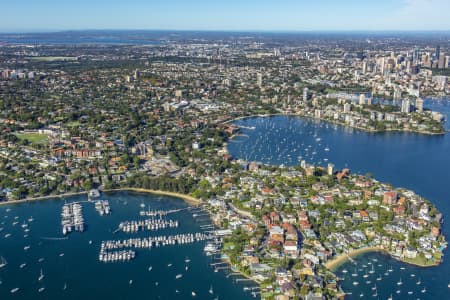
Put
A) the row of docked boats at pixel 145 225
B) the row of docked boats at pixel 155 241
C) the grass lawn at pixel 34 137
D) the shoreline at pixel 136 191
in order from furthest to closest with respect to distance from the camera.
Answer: the grass lawn at pixel 34 137 < the shoreline at pixel 136 191 < the row of docked boats at pixel 145 225 < the row of docked boats at pixel 155 241

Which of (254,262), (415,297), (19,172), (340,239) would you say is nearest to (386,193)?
(340,239)

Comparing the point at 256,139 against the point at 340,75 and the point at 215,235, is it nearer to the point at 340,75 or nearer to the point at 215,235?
the point at 215,235

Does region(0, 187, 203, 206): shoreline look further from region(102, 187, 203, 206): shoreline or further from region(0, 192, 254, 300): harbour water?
region(0, 192, 254, 300): harbour water

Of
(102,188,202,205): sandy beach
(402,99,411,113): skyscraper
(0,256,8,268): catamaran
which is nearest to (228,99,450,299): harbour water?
(402,99,411,113): skyscraper

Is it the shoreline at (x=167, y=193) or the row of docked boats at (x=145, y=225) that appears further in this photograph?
the shoreline at (x=167, y=193)

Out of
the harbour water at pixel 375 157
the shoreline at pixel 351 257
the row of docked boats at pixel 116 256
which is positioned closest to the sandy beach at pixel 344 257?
the shoreline at pixel 351 257

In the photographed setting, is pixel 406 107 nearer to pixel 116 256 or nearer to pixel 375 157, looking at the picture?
pixel 375 157

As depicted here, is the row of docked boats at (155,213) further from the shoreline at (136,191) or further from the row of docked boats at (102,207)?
the row of docked boats at (102,207)
